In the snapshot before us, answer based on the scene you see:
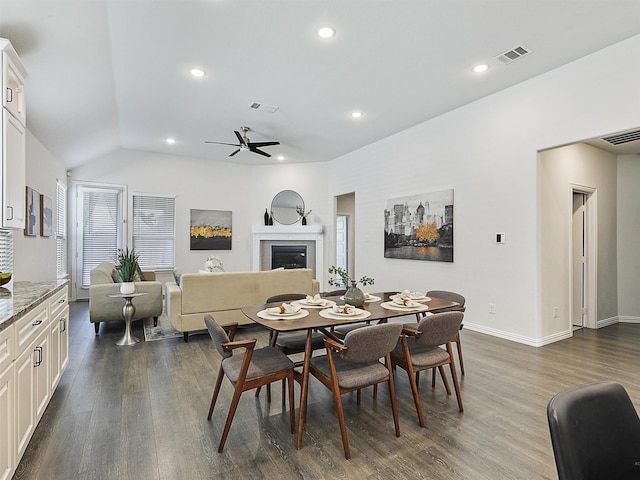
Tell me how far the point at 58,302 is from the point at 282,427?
2.09 m

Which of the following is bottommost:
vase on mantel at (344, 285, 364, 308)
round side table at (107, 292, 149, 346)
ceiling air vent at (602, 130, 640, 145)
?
round side table at (107, 292, 149, 346)

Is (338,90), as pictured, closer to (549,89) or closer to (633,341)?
(549,89)

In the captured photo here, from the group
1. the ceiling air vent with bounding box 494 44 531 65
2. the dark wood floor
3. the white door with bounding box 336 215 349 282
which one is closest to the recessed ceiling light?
the ceiling air vent with bounding box 494 44 531 65

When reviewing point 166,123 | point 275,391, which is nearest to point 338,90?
point 166,123

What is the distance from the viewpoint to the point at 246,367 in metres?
2.12

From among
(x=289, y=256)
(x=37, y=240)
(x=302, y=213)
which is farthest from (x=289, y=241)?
(x=37, y=240)

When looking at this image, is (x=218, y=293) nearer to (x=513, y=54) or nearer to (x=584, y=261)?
(x=513, y=54)

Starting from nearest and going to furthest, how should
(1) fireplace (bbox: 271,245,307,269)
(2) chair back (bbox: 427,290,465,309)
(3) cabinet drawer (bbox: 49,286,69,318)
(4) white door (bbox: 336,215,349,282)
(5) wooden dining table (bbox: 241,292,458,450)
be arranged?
(5) wooden dining table (bbox: 241,292,458,450) < (3) cabinet drawer (bbox: 49,286,69,318) < (2) chair back (bbox: 427,290,465,309) < (1) fireplace (bbox: 271,245,307,269) < (4) white door (bbox: 336,215,349,282)

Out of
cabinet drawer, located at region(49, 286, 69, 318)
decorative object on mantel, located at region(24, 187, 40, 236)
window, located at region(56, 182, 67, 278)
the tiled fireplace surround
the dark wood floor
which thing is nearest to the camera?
the dark wood floor

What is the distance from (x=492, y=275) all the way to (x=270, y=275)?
301cm

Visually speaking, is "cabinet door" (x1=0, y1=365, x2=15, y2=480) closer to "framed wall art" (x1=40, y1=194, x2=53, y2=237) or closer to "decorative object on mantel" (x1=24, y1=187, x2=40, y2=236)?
"decorative object on mantel" (x1=24, y1=187, x2=40, y2=236)

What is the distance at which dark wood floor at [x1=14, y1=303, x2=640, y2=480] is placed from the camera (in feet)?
6.30

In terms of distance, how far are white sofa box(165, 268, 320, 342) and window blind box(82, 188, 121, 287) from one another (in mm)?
3521

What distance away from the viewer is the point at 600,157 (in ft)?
16.8
